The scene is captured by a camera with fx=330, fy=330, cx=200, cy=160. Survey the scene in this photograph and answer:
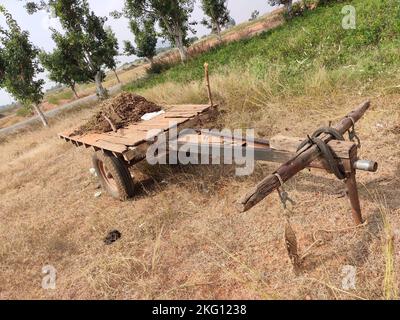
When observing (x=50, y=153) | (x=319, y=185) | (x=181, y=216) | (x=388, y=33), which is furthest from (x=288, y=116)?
(x=50, y=153)

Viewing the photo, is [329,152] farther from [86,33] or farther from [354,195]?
[86,33]

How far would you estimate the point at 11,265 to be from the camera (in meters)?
4.07

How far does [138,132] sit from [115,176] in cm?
69

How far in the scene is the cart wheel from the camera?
14.2ft

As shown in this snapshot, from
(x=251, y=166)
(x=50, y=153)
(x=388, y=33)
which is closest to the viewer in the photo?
(x=251, y=166)

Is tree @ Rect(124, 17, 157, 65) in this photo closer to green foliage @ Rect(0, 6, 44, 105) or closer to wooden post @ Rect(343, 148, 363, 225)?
green foliage @ Rect(0, 6, 44, 105)

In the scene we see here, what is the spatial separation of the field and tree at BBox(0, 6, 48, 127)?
1008cm

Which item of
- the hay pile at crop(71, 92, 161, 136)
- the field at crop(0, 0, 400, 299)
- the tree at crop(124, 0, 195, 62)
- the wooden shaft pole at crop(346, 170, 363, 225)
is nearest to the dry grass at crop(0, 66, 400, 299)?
the field at crop(0, 0, 400, 299)

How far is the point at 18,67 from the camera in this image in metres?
15.7

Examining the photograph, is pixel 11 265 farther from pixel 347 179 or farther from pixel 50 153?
pixel 50 153

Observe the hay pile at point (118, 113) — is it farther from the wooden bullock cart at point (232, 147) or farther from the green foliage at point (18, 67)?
the green foliage at point (18, 67)

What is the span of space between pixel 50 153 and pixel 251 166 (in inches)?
257

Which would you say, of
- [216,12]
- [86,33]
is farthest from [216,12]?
[86,33]
